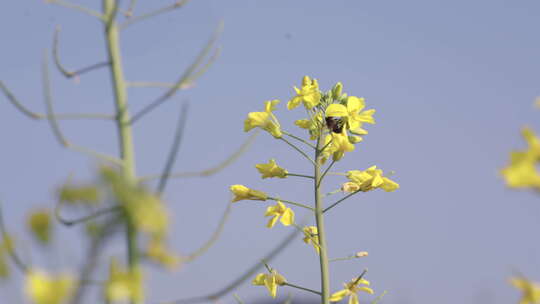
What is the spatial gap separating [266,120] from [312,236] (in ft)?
1.49

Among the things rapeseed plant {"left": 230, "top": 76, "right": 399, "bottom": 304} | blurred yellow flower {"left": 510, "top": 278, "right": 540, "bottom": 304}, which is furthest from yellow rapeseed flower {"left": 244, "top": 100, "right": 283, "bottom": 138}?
blurred yellow flower {"left": 510, "top": 278, "right": 540, "bottom": 304}

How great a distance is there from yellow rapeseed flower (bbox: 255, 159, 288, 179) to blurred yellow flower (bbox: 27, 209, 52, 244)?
150cm

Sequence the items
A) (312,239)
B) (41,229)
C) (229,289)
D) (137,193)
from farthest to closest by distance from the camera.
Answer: (312,239), (229,289), (41,229), (137,193)

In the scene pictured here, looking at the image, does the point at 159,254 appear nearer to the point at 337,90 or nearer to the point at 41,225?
the point at 41,225

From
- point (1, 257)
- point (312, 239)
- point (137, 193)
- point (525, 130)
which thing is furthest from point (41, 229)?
point (312, 239)

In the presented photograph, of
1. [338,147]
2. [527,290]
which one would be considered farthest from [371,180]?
[527,290]

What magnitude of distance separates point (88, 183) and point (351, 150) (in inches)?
62.9

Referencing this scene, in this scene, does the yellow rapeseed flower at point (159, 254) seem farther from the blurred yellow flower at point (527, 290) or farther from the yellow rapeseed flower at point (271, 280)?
the yellow rapeseed flower at point (271, 280)

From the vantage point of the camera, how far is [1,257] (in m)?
0.94

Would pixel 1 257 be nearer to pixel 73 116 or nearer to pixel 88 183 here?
pixel 88 183

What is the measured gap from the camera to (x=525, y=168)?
3.23ft

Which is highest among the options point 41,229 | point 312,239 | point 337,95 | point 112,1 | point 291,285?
point 112,1

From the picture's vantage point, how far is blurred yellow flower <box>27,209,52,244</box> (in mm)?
912

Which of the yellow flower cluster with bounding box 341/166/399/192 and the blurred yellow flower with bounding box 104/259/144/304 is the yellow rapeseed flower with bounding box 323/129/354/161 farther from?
the blurred yellow flower with bounding box 104/259/144/304
